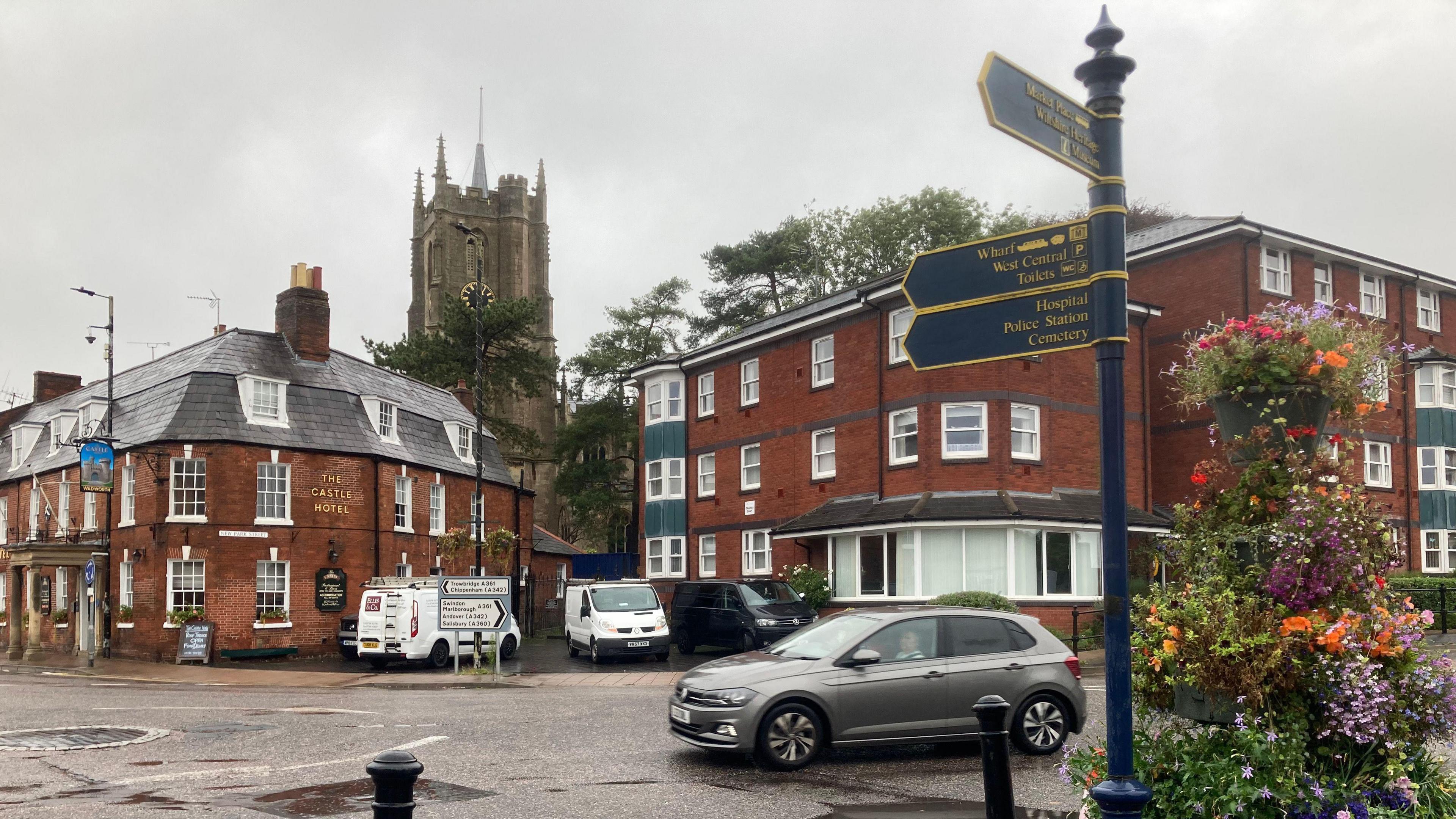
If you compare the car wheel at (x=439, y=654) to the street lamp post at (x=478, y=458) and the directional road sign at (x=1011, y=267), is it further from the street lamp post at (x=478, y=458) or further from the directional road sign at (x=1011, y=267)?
the directional road sign at (x=1011, y=267)

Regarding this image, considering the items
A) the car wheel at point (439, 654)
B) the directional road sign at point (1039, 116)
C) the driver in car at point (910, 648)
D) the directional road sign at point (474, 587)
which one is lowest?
the car wheel at point (439, 654)

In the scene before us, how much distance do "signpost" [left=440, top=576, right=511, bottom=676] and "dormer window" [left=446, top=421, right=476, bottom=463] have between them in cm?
1812

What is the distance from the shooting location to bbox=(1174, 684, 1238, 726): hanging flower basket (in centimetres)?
583

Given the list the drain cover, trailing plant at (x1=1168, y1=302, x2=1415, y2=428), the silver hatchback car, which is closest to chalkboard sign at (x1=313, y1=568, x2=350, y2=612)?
the drain cover

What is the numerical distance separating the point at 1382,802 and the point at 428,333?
80761 millimetres

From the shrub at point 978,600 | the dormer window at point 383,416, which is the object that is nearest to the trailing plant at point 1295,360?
the shrub at point 978,600

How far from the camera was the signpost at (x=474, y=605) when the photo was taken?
22.2 meters

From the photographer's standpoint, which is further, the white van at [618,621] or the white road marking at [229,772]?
the white van at [618,621]

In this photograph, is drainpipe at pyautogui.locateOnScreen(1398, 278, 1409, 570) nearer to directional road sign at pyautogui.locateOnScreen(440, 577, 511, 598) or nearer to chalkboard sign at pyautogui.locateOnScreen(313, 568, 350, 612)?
directional road sign at pyautogui.locateOnScreen(440, 577, 511, 598)

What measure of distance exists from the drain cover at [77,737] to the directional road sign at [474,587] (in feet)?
26.2

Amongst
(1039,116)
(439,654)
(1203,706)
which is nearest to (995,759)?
(1203,706)

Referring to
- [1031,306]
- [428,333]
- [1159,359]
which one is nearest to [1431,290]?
[1159,359]

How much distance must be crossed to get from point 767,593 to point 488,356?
35585 millimetres

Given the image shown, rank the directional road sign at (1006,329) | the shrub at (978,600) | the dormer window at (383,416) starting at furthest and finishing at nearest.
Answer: the dormer window at (383,416)
the shrub at (978,600)
the directional road sign at (1006,329)
